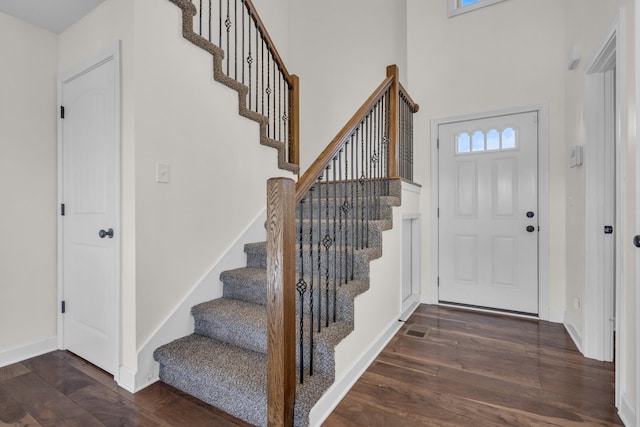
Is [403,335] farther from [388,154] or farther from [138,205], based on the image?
[138,205]

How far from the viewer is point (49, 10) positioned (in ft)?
6.91

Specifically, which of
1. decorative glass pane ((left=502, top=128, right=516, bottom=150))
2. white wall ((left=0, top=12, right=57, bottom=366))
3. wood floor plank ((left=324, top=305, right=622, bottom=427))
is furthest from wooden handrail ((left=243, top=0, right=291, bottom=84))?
wood floor plank ((left=324, top=305, right=622, bottom=427))

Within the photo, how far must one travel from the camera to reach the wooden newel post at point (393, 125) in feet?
9.06

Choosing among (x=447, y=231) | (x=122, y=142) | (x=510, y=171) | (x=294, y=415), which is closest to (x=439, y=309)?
(x=447, y=231)

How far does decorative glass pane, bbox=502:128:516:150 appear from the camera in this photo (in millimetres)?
3123

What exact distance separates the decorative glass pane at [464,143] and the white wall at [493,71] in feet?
0.81

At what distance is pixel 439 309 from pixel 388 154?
1772 mm

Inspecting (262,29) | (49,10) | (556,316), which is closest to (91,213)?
(49,10)

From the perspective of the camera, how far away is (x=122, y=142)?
1.88 m

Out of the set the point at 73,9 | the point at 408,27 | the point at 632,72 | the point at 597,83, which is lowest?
the point at 632,72

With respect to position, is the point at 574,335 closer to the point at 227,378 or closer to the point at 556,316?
the point at 556,316

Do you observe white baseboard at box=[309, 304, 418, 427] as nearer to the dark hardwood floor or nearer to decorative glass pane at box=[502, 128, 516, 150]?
the dark hardwood floor

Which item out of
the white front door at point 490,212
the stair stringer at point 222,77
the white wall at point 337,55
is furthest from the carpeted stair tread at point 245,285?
the white wall at point 337,55

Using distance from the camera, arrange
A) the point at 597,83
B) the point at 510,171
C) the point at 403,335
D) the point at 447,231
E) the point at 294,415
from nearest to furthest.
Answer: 1. the point at 294,415
2. the point at 597,83
3. the point at 403,335
4. the point at 510,171
5. the point at 447,231
